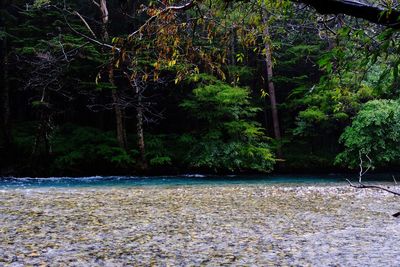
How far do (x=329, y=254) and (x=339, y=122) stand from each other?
18951 mm

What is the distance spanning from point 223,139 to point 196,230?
14.6m

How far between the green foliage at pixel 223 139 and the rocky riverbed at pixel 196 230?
864 cm

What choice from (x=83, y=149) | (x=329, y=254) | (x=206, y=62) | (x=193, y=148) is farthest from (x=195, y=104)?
(x=206, y=62)

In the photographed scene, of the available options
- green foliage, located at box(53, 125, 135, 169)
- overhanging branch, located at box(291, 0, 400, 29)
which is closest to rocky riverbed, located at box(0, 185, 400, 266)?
overhanging branch, located at box(291, 0, 400, 29)

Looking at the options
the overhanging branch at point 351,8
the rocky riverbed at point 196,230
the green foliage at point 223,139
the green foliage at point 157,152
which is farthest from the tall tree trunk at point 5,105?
the overhanging branch at point 351,8

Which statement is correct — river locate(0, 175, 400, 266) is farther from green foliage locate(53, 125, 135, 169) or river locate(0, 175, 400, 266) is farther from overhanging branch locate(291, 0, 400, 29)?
green foliage locate(53, 125, 135, 169)

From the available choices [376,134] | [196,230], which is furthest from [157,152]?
[196,230]

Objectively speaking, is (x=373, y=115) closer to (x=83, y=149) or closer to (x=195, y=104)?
(x=195, y=104)

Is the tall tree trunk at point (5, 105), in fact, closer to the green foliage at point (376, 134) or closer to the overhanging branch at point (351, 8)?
the green foliage at point (376, 134)

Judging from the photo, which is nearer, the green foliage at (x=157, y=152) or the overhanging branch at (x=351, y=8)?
the overhanging branch at (x=351, y=8)

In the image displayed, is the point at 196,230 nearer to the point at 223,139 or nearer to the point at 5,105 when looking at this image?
the point at 223,139

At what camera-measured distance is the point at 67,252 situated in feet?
18.0

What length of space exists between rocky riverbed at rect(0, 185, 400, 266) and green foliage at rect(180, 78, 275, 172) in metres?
8.64

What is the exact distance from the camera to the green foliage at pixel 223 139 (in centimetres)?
2017
